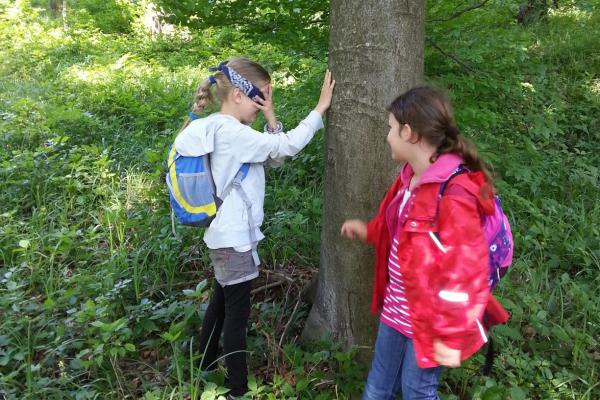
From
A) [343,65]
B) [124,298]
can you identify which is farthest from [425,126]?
[124,298]

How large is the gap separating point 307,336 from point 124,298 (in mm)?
1343

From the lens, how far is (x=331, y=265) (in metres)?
2.65

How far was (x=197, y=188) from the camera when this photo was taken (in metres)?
2.32

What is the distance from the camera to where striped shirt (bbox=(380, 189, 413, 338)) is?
1.97 metres

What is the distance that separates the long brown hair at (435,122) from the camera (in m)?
1.79

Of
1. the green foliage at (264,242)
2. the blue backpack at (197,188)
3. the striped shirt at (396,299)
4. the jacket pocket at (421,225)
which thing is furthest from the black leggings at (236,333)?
the jacket pocket at (421,225)

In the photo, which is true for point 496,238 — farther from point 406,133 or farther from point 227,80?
point 227,80

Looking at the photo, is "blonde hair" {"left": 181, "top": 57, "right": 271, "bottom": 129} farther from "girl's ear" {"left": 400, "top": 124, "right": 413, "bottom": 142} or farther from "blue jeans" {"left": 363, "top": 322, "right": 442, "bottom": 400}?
"blue jeans" {"left": 363, "top": 322, "right": 442, "bottom": 400}

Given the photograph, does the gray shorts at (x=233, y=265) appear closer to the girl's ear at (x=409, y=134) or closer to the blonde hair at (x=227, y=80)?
the blonde hair at (x=227, y=80)

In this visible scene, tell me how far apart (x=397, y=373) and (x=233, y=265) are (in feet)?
3.02

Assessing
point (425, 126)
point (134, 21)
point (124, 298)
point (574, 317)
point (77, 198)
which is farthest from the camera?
point (134, 21)

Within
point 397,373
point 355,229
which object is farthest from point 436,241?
point 397,373

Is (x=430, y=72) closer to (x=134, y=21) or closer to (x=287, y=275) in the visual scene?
(x=287, y=275)

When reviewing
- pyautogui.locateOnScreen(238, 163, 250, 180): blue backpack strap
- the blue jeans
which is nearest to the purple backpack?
the blue jeans
